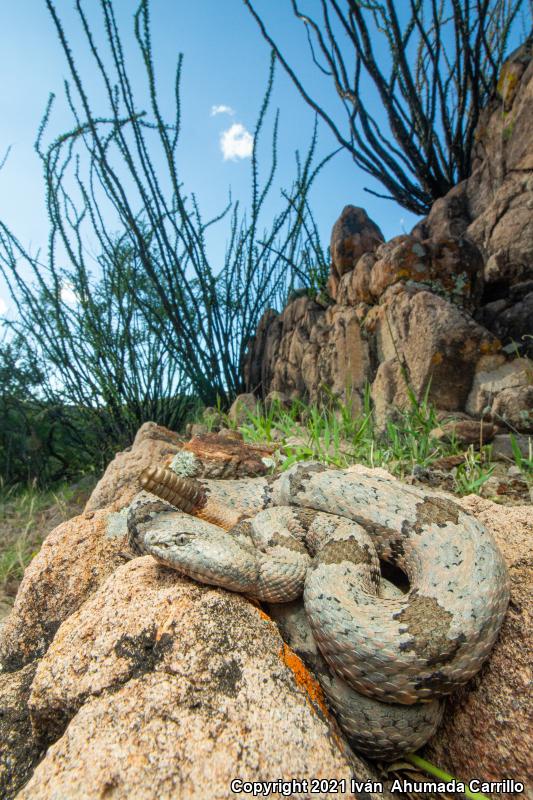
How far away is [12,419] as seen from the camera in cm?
790

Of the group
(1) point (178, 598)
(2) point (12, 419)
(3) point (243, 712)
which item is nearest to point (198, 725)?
(3) point (243, 712)

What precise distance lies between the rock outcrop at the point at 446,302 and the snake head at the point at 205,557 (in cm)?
286

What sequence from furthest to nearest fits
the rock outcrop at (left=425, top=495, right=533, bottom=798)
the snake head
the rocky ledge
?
1. the snake head
2. the rock outcrop at (left=425, top=495, right=533, bottom=798)
3. the rocky ledge

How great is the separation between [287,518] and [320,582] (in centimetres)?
50

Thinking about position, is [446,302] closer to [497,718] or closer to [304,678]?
[497,718]

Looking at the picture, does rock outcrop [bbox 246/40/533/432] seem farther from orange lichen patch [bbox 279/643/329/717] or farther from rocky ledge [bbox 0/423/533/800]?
orange lichen patch [bbox 279/643/329/717]

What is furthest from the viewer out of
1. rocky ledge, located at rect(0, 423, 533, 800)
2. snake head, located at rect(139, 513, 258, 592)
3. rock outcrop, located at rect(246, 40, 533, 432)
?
rock outcrop, located at rect(246, 40, 533, 432)

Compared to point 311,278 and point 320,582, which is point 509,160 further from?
point 320,582

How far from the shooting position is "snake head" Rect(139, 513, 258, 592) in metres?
1.62

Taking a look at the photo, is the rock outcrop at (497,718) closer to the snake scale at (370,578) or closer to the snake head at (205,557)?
the snake scale at (370,578)

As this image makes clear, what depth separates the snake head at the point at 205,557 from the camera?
1621mm

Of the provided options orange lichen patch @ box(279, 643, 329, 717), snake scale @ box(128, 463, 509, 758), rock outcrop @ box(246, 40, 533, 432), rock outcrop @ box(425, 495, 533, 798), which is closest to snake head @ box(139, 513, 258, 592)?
snake scale @ box(128, 463, 509, 758)

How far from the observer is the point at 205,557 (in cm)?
162

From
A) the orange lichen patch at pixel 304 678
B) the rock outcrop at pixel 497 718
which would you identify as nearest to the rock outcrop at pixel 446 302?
the rock outcrop at pixel 497 718
